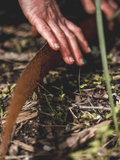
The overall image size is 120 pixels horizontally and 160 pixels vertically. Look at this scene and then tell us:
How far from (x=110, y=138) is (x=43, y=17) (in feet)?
3.55

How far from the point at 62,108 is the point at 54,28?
0.67 metres

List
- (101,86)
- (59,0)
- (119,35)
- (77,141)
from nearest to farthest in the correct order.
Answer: (77,141) → (101,86) → (119,35) → (59,0)

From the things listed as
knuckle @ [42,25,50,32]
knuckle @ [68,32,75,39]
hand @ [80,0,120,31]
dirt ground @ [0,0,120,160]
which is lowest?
dirt ground @ [0,0,120,160]

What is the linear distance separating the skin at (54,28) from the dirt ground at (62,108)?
231 millimetres

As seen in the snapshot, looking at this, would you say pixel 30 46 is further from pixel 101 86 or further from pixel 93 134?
pixel 93 134

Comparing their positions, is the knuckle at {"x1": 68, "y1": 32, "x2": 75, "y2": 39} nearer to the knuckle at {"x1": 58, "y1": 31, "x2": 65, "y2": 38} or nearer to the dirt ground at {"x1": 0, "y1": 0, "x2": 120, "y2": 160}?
the knuckle at {"x1": 58, "y1": 31, "x2": 65, "y2": 38}

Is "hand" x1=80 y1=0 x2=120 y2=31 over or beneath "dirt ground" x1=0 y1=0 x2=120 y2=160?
over

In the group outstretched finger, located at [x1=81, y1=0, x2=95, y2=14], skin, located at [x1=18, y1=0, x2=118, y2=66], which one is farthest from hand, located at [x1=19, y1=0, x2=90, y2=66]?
outstretched finger, located at [x1=81, y1=0, x2=95, y2=14]

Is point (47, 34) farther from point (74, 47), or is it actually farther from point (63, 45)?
point (74, 47)

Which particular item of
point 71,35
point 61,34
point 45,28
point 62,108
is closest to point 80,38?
point 71,35

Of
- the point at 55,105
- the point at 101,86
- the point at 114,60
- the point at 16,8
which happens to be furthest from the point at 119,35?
the point at 16,8

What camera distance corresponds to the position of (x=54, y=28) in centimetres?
131

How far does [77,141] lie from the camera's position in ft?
2.83

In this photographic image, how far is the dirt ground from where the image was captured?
0.86m
